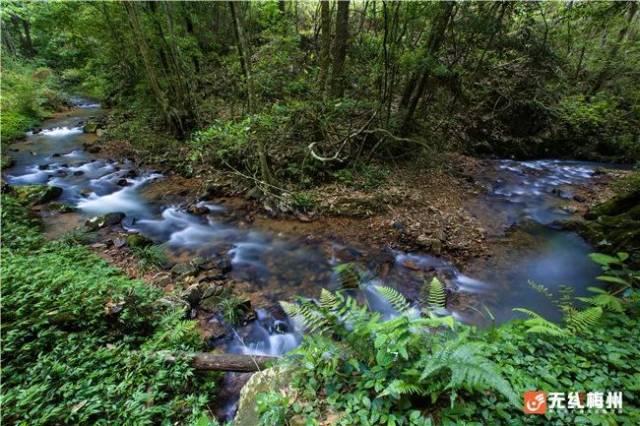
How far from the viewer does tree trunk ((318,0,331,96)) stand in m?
8.28

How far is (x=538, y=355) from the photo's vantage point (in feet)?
9.32

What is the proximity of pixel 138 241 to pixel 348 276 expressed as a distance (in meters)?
4.68

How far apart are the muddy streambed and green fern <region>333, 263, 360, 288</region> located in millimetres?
153


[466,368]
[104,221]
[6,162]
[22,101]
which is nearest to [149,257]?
[104,221]

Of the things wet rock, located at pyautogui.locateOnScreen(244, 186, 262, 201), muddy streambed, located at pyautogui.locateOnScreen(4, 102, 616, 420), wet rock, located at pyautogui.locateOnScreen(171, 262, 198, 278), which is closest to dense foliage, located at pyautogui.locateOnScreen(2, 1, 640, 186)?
wet rock, located at pyautogui.locateOnScreen(244, 186, 262, 201)

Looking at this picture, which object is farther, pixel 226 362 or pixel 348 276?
pixel 348 276

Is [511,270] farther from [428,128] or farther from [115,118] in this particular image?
[115,118]

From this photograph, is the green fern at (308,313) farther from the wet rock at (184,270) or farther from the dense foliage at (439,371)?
the wet rock at (184,270)

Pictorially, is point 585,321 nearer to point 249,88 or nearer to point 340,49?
point 249,88

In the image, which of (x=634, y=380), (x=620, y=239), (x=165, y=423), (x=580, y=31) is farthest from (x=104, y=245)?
(x=580, y=31)

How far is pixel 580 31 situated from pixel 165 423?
1896 centimetres

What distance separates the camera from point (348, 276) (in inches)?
250

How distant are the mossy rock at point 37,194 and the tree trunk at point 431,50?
10.5m

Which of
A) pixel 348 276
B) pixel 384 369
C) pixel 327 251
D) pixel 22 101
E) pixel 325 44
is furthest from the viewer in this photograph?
pixel 22 101
